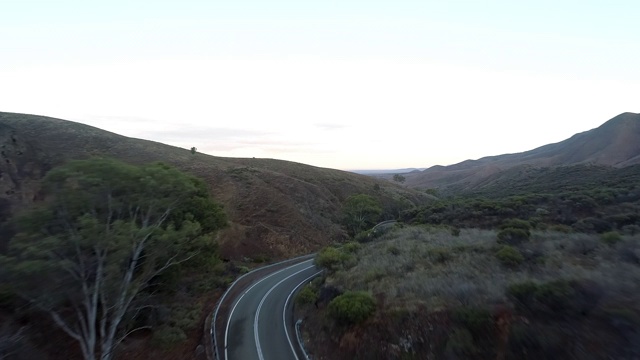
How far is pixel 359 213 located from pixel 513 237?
28668mm

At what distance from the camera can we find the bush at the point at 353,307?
16672 mm

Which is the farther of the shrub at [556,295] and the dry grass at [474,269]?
the dry grass at [474,269]

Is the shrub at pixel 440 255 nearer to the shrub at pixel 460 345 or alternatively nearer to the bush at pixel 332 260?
the bush at pixel 332 260

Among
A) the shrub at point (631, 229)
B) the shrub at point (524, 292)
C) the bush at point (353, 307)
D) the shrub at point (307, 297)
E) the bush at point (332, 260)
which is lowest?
the shrub at point (307, 297)

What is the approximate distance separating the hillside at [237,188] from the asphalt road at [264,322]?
33.2 ft

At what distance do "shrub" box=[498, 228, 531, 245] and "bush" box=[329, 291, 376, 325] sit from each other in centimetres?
938

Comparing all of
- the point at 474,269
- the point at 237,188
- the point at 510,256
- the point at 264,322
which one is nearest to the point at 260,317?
the point at 264,322

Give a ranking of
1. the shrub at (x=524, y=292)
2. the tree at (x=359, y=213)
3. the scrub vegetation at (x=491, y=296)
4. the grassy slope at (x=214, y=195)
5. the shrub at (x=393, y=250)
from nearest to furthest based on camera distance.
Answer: the scrub vegetation at (x=491, y=296), the shrub at (x=524, y=292), the grassy slope at (x=214, y=195), the shrub at (x=393, y=250), the tree at (x=359, y=213)

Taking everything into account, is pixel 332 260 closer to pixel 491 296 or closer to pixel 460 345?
pixel 491 296

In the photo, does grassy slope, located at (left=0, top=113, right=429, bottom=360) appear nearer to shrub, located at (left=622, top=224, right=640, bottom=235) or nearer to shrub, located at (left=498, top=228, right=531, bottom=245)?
shrub, located at (left=498, top=228, right=531, bottom=245)

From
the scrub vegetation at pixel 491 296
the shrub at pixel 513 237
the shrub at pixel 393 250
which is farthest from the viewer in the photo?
the shrub at pixel 393 250

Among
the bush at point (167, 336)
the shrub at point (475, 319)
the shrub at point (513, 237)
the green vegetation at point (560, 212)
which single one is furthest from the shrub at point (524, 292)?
the bush at point (167, 336)

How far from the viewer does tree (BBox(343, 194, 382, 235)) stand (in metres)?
49.5

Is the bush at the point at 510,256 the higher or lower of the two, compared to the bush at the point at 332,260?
higher
